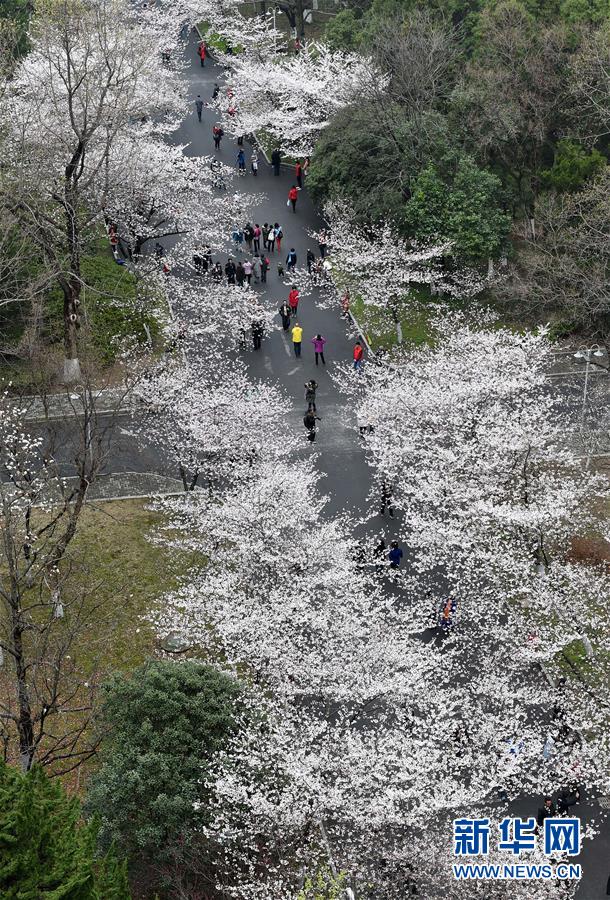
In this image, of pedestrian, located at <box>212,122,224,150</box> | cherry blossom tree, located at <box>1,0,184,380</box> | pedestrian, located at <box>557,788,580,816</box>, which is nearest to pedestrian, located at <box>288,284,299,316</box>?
cherry blossom tree, located at <box>1,0,184,380</box>

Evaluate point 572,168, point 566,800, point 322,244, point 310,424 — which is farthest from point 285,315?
point 566,800

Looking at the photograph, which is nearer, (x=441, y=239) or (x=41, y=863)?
(x=41, y=863)

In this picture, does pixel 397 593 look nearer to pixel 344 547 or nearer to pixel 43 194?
pixel 344 547

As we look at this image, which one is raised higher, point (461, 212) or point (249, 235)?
point (249, 235)

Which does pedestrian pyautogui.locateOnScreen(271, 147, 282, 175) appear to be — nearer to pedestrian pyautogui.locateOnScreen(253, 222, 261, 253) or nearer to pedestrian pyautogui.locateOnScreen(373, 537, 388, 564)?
pedestrian pyautogui.locateOnScreen(253, 222, 261, 253)

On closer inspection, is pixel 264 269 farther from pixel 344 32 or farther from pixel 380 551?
pixel 380 551

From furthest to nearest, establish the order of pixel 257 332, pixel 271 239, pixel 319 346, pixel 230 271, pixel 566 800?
1. pixel 271 239
2. pixel 230 271
3. pixel 257 332
4. pixel 319 346
5. pixel 566 800

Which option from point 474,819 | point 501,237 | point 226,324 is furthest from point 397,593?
point 501,237
